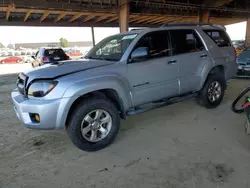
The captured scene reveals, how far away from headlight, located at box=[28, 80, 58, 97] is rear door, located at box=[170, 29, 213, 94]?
225cm

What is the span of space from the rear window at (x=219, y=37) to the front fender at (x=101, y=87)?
2528 mm

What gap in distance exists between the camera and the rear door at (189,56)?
12.2 feet

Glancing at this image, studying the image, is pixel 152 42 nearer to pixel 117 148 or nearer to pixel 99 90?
pixel 99 90

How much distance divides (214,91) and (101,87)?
9.42ft

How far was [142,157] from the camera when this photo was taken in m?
2.71

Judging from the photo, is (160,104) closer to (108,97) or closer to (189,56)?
(108,97)

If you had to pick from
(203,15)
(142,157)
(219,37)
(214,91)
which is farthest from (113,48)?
(203,15)

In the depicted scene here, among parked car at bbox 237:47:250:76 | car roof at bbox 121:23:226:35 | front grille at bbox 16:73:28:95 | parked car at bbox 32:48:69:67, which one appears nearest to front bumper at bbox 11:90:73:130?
front grille at bbox 16:73:28:95

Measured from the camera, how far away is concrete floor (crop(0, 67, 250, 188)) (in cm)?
225

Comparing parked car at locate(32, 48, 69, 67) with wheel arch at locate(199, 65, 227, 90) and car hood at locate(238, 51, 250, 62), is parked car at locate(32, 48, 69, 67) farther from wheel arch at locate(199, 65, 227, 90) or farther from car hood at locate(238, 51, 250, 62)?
car hood at locate(238, 51, 250, 62)

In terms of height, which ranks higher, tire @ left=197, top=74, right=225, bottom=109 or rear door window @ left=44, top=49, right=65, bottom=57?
rear door window @ left=44, top=49, right=65, bottom=57

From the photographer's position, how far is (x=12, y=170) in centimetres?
252

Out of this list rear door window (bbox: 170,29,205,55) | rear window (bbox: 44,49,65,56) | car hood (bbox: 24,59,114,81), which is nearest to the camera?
car hood (bbox: 24,59,114,81)

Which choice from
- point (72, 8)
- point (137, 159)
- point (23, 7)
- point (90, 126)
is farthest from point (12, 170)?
point (72, 8)
